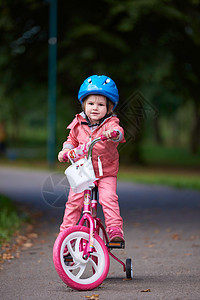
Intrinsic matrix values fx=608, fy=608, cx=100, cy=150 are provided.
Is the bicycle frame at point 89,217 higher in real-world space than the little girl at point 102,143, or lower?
lower

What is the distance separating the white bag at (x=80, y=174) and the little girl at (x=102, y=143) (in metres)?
0.09

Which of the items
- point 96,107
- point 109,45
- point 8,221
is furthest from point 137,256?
point 109,45

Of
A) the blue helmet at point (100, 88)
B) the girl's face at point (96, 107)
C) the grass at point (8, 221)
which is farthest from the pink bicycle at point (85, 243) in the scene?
the grass at point (8, 221)

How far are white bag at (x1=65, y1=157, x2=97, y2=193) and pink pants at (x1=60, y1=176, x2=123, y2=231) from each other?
18 cm

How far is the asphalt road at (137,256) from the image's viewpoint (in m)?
4.66

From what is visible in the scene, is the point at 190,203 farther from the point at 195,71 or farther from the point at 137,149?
the point at 137,149

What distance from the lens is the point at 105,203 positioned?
479cm

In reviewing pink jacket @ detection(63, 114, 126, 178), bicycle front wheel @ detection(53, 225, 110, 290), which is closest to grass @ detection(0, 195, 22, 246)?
bicycle front wheel @ detection(53, 225, 110, 290)

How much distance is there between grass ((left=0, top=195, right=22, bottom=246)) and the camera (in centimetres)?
745

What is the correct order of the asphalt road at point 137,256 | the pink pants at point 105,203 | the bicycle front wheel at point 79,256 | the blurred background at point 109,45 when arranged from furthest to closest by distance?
1. the blurred background at point 109,45
2. the pink pants at point 105,203
3. the asphalt road at point 137,256
4. the bicycle front wheel at point 79,256

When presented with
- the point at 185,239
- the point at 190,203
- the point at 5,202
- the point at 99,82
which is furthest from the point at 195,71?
the point at 99,82

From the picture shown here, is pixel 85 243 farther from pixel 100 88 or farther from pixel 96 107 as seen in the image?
pixel 100 88

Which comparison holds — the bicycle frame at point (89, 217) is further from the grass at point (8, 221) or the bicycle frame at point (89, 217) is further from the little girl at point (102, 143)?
the grass at point (8, 221)

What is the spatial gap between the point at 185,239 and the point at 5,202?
3.70 m
